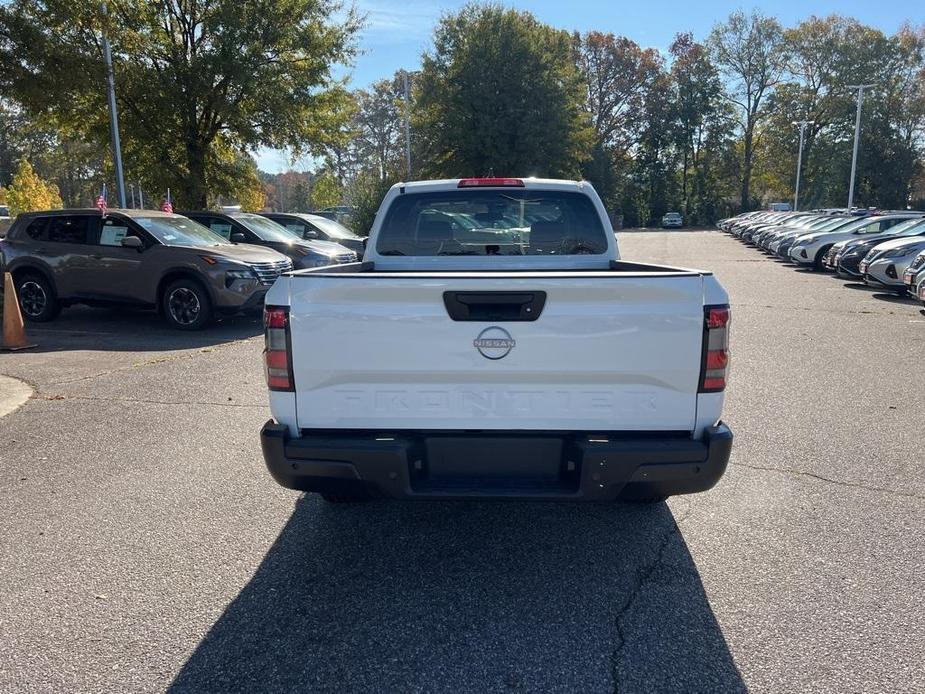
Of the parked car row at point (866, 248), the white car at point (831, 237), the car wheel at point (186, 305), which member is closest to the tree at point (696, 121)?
the parked car row at point (866, 248)

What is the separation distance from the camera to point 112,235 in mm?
10914

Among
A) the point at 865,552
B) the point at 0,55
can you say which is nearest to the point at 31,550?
the point at 865,552

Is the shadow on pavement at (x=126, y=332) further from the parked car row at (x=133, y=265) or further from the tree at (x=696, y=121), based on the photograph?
the tree at (x=696, y=121)

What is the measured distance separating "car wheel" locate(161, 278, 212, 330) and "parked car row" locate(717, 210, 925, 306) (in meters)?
11.2

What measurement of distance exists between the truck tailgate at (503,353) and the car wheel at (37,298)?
9.81 m

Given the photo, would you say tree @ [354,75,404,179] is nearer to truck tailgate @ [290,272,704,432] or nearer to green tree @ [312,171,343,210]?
green tree @ [312,171,343,210]

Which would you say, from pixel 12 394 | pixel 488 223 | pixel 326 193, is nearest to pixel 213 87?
pixel 12 394

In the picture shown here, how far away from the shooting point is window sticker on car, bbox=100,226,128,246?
35.7 feet

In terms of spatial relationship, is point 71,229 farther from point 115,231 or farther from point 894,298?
point 894,298

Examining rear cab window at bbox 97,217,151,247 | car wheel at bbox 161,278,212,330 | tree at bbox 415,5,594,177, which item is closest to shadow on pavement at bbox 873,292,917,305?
car wheel at bbox 161,278,212,330

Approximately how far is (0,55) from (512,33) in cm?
3039

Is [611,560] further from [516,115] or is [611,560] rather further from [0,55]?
[516,115]

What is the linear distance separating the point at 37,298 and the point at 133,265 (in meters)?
1.93

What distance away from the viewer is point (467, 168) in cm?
3903
